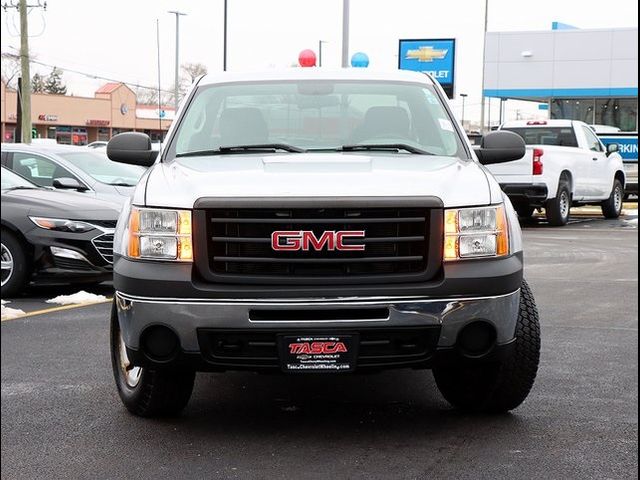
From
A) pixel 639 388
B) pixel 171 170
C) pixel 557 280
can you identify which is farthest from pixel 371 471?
pixel 557 280

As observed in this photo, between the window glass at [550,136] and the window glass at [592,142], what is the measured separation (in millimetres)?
427

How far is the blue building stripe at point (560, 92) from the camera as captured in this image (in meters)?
34.7

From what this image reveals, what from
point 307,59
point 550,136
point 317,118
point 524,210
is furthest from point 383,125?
point 524,210

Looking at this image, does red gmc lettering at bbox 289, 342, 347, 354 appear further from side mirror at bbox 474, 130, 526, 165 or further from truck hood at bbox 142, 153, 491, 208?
side mirror at bbox 474, 130, 526, 165

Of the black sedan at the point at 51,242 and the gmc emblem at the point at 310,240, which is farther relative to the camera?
the black sedan at the point at 51,242

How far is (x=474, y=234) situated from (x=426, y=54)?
27.7m

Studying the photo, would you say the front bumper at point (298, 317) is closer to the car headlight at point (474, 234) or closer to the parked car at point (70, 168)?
the car headlight at point (474, 234)

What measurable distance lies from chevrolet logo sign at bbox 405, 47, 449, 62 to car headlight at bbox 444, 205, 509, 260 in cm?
2723

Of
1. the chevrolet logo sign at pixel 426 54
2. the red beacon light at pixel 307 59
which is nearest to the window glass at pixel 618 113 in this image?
the chevrolet logo sign at pixel 426 54

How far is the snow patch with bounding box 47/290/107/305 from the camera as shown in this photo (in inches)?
359

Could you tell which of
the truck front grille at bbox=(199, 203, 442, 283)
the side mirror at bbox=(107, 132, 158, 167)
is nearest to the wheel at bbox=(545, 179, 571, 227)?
the side mirror at bbox=(107, 132, 158, 167)

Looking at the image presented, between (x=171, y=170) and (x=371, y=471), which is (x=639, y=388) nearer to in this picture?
(x=371, y=471)

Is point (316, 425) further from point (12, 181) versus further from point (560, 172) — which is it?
point (560, 172)

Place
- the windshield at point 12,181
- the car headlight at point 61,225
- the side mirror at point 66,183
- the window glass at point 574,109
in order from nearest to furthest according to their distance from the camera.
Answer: the car headlight at point 61,225 < the windshield at point 12,181 < the side mirror at point 66,183 < the window glass at point 574,109
